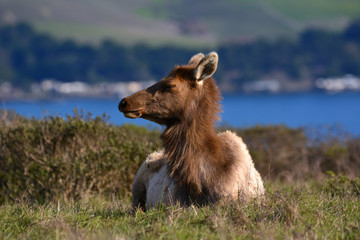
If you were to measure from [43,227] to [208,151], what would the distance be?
2.18 metres

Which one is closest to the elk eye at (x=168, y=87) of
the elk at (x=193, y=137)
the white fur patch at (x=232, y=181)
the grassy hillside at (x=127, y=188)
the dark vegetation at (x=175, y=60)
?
the elk at (x=193, y=137)

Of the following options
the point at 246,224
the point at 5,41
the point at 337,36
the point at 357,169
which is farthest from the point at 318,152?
the point at 5,41

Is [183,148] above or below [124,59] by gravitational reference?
below

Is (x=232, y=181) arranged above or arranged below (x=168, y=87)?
below

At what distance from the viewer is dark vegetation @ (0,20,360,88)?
5379 inches

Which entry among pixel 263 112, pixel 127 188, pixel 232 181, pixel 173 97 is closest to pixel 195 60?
pixel 173 97

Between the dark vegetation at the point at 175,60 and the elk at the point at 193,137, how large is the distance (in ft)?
401

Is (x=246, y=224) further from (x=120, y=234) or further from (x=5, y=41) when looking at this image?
(x=5, y=41)

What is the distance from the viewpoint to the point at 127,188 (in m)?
10.3

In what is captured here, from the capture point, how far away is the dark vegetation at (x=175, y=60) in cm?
13662

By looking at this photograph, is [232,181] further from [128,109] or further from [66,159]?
[66,159]

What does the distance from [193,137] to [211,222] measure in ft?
5.01

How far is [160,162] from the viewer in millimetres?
7570

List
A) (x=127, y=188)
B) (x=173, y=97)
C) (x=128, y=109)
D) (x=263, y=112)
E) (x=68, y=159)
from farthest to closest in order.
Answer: (x=263, y=112), (x=127, y=188), (x=68, y=159), (x=173, y=97), (x=128, y=109)
